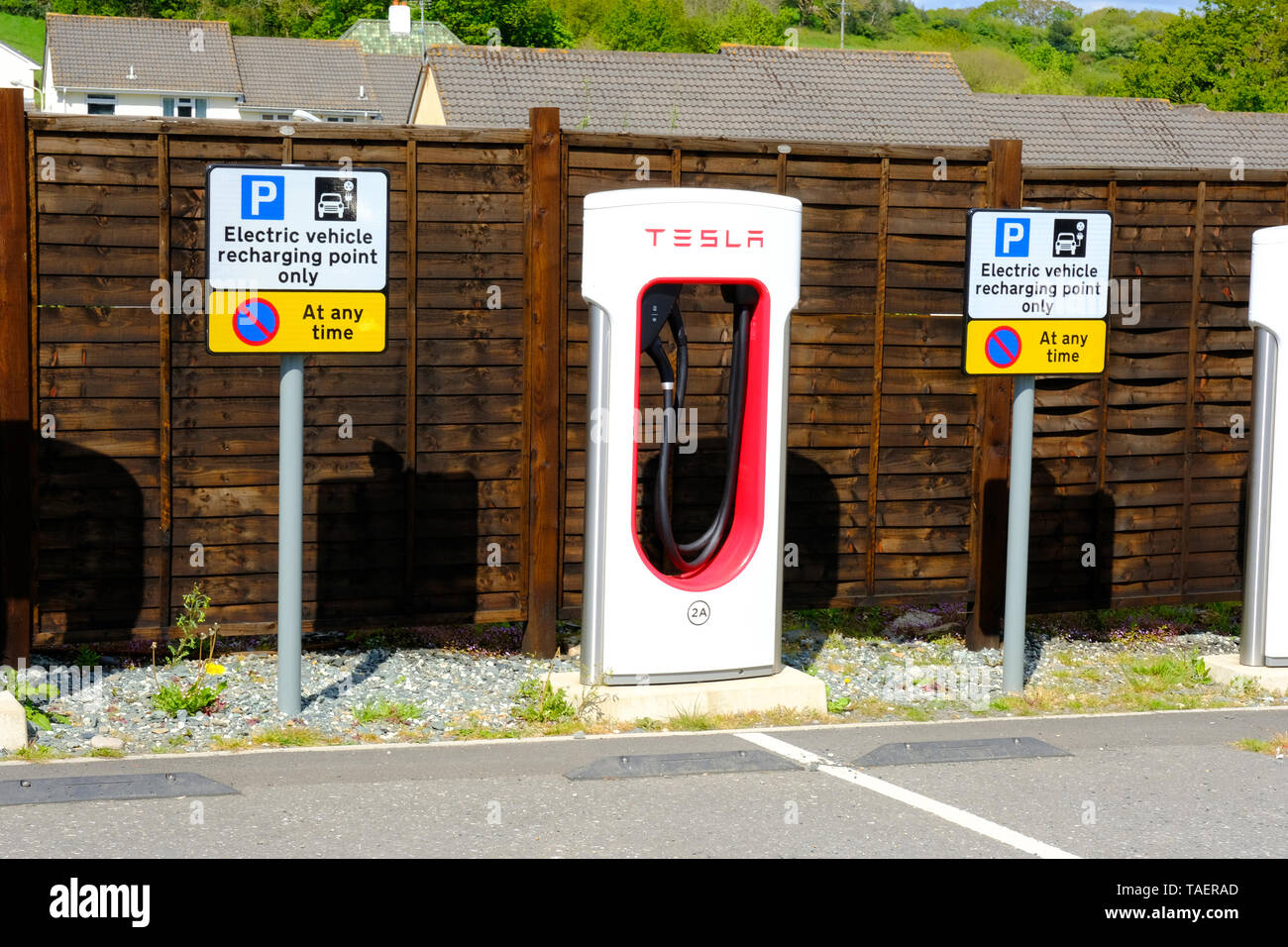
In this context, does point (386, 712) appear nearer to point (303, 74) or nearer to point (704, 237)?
point (704, 237)

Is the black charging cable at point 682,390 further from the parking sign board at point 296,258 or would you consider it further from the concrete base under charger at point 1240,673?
the concrete base under charger at point 1240,673

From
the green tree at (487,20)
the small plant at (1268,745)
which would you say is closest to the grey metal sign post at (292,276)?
the small plant at (1268,745)

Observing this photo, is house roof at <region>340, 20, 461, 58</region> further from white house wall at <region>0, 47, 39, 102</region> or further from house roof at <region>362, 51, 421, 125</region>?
white house wall at <region>0, 47, 39, 102</region>

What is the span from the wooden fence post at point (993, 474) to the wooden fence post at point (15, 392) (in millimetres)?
5706

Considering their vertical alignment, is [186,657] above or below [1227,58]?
below

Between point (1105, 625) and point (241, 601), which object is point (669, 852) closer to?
point (241, 601)

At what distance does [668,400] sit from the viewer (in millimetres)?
8297

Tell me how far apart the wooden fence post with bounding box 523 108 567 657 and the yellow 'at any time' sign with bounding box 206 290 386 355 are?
1520 mm

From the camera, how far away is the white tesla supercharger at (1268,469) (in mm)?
8562

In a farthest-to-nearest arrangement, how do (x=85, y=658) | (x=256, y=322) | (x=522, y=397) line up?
1. (x=522, y=397)
2. (x=85, y=658)
3. (x=256, y=322)

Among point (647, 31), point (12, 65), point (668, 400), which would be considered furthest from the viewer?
point (647, 31)

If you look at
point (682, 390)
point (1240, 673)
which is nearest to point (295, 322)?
point (682, 390)

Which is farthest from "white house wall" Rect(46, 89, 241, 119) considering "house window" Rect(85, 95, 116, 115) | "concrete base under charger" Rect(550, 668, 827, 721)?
"concrete base under charger" Rect(550, 668, 827, 721)

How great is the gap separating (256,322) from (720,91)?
2936cm
